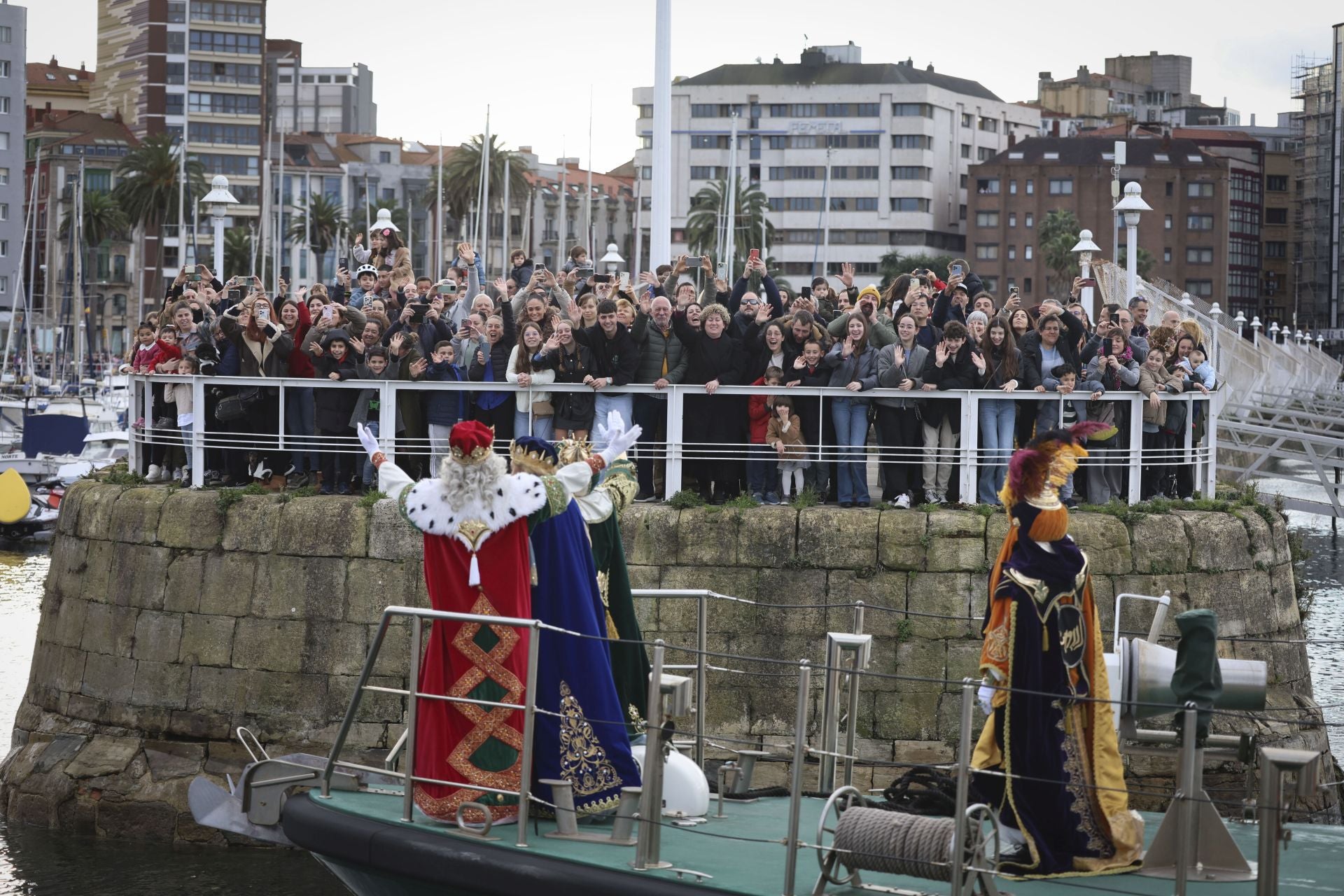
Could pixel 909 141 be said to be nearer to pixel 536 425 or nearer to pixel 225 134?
pixel 225 134

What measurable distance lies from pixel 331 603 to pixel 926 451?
171 inches

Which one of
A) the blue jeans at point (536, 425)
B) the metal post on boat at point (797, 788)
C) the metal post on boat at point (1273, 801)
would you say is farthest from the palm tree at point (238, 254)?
the metal post on boat at point (1273, 801)

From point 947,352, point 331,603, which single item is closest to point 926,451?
point 947,352

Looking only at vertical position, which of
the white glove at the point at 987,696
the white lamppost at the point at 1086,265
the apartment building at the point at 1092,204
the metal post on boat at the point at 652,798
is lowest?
the metal post on boat at the point at 652,798

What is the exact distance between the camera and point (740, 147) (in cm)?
11012

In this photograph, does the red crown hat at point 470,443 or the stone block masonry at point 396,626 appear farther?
the stone block masonry at point 396,626

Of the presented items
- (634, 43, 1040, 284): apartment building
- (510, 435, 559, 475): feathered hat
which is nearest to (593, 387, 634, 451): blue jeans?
(510, 435, 559, 475): feathered hat

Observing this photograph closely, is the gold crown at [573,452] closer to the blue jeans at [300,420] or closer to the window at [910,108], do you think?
the blue jeans at [300,420]

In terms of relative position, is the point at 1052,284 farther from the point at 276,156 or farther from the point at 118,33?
the point at 118,33

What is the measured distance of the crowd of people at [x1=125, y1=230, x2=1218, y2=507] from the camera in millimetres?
12984

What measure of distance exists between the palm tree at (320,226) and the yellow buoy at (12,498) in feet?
178

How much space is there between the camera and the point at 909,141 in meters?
108

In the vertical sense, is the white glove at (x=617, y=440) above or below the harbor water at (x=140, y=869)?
above

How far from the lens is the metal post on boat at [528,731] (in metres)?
7.39
